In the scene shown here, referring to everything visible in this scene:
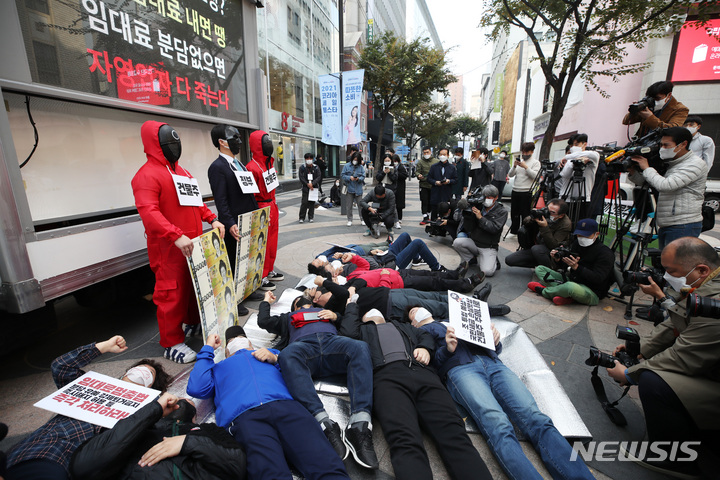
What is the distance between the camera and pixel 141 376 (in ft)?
7.50

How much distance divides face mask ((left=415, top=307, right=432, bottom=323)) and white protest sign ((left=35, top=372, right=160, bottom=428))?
2.18 meters

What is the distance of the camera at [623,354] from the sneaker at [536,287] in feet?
7.02

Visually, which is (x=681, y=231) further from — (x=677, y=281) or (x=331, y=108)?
(x=331, y=108)

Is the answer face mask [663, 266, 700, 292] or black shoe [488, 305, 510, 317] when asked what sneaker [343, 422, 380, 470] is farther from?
face mask [663, 266, 700, 292]

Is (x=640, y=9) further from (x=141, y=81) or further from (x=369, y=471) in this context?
(x=369, y=471)

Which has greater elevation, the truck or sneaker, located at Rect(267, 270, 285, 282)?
the truck

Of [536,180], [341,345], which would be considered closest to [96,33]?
[341,345]

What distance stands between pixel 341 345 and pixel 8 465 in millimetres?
1901

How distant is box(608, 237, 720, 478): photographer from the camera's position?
1.84 m

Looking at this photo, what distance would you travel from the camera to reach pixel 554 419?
2371 millimetres

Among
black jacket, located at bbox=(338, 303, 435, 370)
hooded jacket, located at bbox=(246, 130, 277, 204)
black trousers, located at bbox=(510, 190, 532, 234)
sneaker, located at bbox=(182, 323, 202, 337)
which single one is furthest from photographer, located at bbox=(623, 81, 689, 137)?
sneaker, located at bbox=(182, 323, 202, 337)

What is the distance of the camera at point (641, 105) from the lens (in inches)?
170

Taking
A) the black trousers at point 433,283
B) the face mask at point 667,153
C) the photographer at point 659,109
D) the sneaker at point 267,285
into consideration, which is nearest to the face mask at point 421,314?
the black trousers at point 433,283

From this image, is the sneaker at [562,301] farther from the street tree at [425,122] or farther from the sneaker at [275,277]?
the street tree at [425,122]
